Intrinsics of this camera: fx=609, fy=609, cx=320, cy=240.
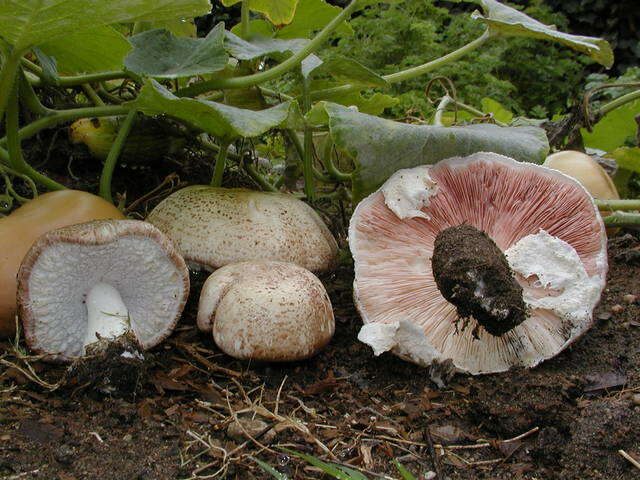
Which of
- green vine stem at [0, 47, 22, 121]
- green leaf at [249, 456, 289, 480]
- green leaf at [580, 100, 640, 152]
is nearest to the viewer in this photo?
green leaf at [249, 456, 289, 480]

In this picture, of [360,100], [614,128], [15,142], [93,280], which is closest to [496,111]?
[614,128]

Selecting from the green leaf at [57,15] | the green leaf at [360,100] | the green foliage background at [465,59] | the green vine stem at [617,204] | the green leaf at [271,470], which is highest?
the green leaf at [57,15]

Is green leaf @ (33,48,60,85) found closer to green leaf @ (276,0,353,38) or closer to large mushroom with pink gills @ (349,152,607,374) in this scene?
green leaf @ (276,0,353,38)

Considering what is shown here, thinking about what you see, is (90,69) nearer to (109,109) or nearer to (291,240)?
(109,109)

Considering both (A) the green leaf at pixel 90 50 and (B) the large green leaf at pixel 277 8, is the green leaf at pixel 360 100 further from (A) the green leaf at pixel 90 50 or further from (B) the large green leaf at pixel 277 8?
(A) the green leaf at pixel 90 50

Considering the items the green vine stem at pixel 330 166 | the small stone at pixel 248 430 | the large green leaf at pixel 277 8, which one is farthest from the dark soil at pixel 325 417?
the large green leaf at pixel 277 8

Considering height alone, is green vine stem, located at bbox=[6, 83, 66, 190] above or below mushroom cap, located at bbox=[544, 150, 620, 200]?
above

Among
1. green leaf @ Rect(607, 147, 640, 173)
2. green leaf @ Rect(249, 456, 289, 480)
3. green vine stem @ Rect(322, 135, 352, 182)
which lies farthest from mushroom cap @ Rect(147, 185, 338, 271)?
green leaf @ Rect(607, 147, 640, 173)
